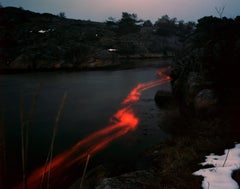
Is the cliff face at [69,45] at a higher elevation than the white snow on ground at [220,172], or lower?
higher

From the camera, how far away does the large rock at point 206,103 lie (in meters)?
16.2

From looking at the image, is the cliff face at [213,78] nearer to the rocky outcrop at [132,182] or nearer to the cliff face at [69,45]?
the rocky outcrop at [132,182]

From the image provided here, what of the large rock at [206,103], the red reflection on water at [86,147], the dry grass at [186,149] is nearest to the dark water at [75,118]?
the red reflection on water at [86,147]

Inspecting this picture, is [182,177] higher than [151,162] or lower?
higher

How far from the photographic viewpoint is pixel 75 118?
20984mm

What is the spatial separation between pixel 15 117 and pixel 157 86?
2059cm

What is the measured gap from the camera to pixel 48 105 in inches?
997

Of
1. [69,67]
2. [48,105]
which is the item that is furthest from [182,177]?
[69,67]

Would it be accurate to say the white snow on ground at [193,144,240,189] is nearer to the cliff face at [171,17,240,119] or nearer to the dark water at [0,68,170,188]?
the dark water at [0,68,170,188]

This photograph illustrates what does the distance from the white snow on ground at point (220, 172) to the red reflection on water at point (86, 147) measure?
479 cm

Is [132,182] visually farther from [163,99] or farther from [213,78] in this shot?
[163,99]

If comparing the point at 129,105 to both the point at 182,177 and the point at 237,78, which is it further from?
the point at 182,177

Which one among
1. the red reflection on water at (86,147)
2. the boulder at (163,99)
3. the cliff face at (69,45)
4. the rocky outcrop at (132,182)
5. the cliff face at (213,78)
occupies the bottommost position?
the red reflection on water at (86,147)

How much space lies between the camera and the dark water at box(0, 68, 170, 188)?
1355cm
